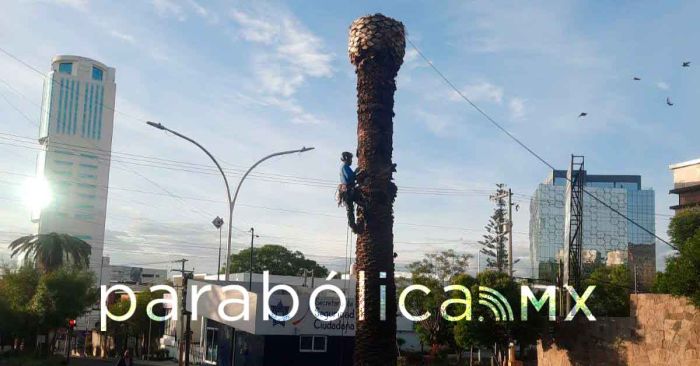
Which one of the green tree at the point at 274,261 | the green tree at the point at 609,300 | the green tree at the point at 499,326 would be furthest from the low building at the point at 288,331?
the green tree at the point at 274,261

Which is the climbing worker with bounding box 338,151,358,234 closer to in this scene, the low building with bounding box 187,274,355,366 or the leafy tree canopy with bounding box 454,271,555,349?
the leafy tree canopy with bounding box 454,271,555,349

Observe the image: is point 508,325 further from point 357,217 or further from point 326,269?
point 326,269

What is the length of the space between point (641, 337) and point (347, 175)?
1216cm

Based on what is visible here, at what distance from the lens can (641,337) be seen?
21500 millimetres

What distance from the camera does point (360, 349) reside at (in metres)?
14.7

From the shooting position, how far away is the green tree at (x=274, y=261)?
98938mm

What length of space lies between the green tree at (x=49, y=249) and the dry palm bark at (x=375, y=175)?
40961mm

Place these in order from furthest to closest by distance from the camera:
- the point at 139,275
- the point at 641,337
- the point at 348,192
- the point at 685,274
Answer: the point at 139,275 < the point at 641,337 < the point at 685,274 < the point at 348,192

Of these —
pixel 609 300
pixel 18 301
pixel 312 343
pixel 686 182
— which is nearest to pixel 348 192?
pixel 312 343

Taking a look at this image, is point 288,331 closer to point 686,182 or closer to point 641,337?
point 641,337

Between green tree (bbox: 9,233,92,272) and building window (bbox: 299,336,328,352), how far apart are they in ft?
80.8

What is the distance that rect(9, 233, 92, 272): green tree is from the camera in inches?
2051

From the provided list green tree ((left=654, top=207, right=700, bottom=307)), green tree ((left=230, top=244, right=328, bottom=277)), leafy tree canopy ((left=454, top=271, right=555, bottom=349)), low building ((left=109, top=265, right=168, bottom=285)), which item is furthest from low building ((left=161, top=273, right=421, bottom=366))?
low building ((left=109, top=265, right=168, bottom=285))

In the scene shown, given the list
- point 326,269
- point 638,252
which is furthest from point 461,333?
point 638,252
